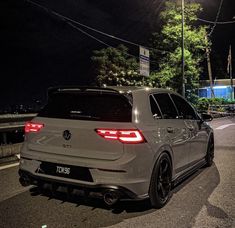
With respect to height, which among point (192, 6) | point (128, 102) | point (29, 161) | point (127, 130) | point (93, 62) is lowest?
point (29, 161)

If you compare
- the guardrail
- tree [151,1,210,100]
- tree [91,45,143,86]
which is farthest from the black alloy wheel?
tree [91,45,143,86]

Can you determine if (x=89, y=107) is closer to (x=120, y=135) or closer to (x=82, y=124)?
(x=82, y=124)

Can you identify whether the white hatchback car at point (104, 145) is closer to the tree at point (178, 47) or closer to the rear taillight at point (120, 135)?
the rear taillight at point (120, 135)

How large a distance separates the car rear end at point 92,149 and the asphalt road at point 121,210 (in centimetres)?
35

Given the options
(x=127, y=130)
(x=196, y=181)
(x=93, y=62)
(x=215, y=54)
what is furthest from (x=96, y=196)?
(x=215, y=54)

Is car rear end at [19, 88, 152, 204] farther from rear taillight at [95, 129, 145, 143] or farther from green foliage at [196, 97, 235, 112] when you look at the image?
green foliage at [196, 97, 235, 112]

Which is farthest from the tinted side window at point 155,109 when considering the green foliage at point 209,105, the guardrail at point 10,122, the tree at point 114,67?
the tree at point 114,67

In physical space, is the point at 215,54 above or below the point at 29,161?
above

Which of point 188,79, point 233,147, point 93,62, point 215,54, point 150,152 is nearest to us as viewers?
point 150,152

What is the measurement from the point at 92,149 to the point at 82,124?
34 centimetres

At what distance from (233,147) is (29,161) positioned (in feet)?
25.2

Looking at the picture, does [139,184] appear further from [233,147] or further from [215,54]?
[215,54]

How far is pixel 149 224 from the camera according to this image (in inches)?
178

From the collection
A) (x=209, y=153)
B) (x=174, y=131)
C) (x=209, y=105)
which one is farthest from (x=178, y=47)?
(x=174, y=131)
